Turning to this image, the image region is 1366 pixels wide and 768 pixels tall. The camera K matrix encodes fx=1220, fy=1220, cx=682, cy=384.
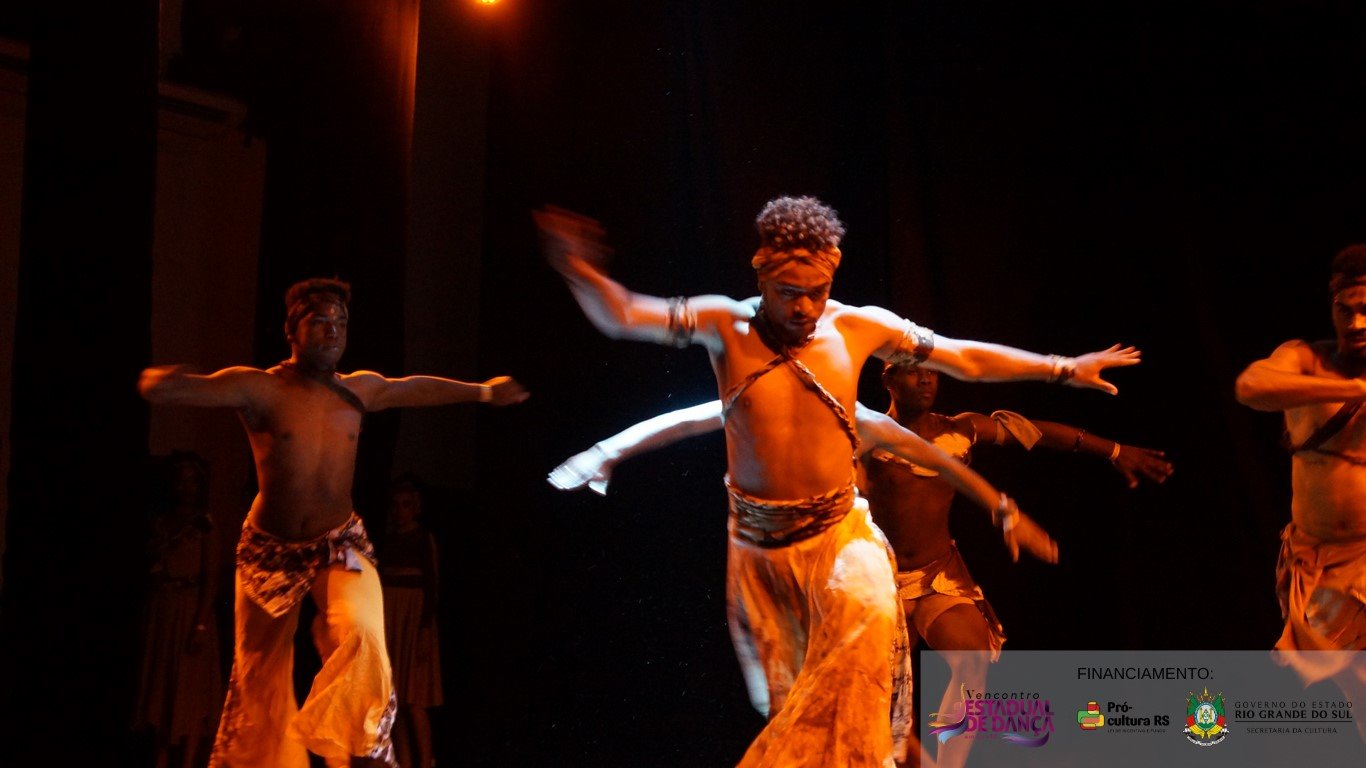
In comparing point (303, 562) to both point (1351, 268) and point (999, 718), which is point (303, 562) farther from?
point (1351, 268)

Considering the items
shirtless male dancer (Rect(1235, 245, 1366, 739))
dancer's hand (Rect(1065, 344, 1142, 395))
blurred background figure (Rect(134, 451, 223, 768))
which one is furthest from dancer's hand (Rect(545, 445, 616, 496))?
blurred background figure (Rect(134, 451, 223, 768))

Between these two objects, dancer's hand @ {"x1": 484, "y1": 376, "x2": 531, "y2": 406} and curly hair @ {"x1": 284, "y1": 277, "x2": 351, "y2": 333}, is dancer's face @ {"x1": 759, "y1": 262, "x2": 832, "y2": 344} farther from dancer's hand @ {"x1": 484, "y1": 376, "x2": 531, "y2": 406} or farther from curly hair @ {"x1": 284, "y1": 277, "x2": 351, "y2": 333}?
curly hair @ {"x1": 284, "y1": 277, "x2": 351, "y2": 333}

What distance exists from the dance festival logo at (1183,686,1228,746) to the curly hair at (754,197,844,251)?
303 centimetres

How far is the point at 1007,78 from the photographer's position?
6.16 meters

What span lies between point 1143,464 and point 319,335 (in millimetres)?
3271

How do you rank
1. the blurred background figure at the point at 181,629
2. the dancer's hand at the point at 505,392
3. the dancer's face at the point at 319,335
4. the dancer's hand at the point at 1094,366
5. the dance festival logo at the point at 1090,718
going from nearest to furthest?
1. the dancer's hand at the point at 1094,366
2. the dancer's face at the point at 319,335
3. the dancer's hand at the point at 505,392
4. the dance festival logo at the point at 1090,718
5. the blurred background figure at the point at 181,629

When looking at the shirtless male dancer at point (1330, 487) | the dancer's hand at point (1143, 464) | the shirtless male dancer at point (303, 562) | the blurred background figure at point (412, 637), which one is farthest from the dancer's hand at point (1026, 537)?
the blurred background figure at point (412, 637)

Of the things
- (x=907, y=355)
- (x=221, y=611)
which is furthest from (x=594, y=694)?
(x=907, y=355)

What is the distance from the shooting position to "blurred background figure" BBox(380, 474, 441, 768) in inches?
231

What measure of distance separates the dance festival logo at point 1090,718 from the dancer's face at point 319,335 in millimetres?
3561

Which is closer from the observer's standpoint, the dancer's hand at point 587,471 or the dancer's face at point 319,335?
the dancer's hand at point 587,471

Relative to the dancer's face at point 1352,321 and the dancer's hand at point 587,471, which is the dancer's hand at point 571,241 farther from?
the dancer's face at point 1352,321

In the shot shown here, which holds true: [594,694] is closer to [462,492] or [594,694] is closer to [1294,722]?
[462,492]

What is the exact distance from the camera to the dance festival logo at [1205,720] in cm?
522
